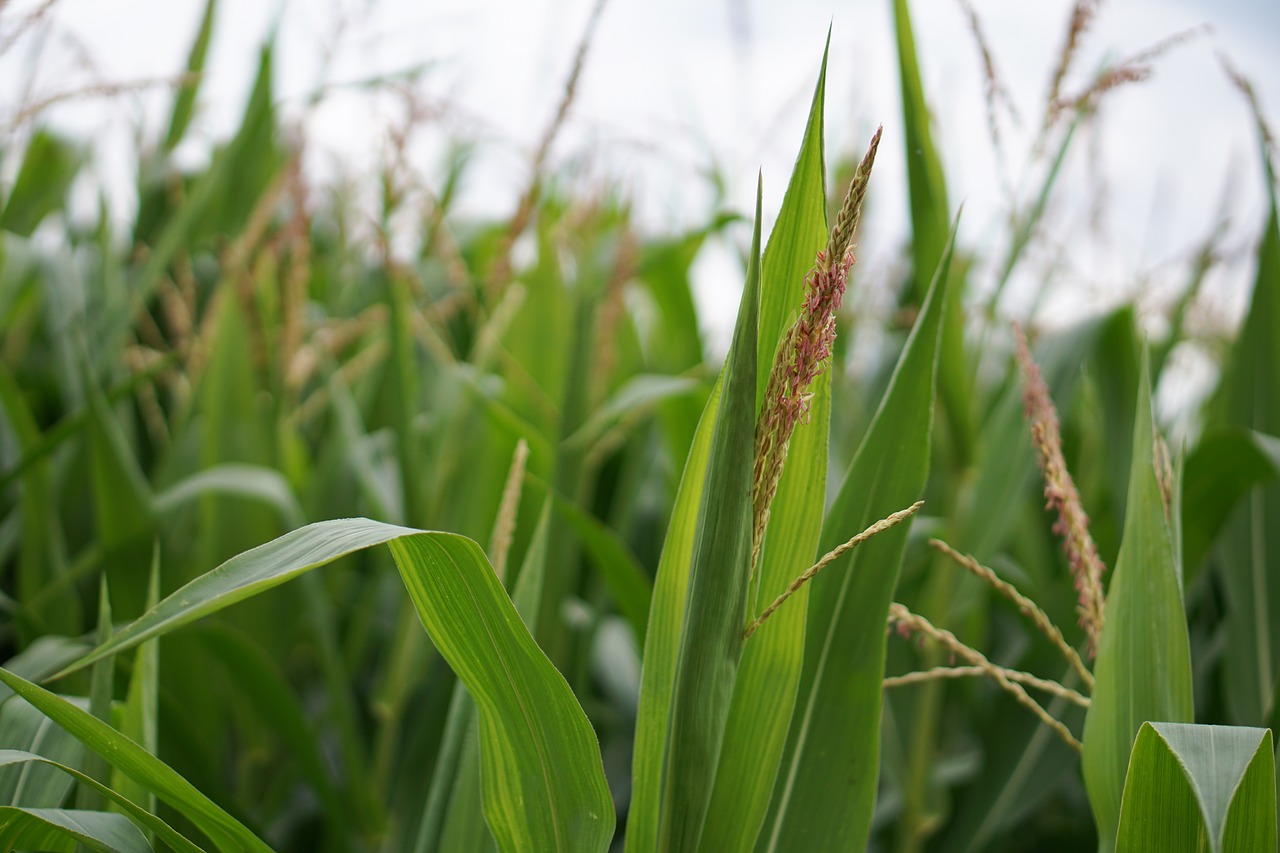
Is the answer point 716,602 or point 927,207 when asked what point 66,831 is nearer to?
point 716,602

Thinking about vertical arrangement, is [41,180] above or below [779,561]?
above

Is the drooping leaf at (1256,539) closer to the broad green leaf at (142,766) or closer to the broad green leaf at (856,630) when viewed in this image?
the broad green leaf at (856,630)

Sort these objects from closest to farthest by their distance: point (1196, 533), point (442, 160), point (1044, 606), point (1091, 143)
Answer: point (1196, 533) < point (1044, 606) < point (1091, 143) < point (442, 160)

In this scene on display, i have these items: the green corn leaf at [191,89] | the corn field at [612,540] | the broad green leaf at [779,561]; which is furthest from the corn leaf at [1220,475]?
the green corn leaf at [191,89]

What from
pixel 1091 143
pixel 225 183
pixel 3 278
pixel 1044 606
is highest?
pixel 1091 143

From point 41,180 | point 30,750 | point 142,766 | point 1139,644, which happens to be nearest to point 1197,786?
point 1139,644

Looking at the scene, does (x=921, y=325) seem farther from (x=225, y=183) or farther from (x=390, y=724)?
(x=225, y=183)

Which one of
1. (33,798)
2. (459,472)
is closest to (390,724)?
(459,472)
